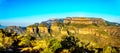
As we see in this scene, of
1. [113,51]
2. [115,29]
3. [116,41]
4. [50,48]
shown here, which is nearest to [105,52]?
[113,51]

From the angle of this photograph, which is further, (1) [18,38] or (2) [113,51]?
(1) [18,38]

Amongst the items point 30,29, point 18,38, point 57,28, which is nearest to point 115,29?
point 57,28

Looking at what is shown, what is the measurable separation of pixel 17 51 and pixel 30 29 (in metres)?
140

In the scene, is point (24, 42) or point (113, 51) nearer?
point (113, 51)

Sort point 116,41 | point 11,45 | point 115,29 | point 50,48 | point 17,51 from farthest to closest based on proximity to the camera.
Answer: point 115,29
point 116,41
point 11,45
point 17,51
point 50,48

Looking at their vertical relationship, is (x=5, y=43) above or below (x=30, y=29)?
above

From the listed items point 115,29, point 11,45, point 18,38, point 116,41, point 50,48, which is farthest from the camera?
point 115,29

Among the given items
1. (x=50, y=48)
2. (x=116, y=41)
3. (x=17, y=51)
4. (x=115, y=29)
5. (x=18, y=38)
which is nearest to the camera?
(x=50, y=48)

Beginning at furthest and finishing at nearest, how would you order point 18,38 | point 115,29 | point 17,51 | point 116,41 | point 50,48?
point 115,29 < point 116,41 < point 18,38 < point 17,51 < point 50,48

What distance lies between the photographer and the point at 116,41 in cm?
14938

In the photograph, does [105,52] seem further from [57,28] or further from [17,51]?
[57,28]

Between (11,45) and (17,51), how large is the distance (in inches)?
183

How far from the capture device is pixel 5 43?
51125mm

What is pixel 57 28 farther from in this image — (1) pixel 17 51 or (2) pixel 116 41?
(1) pixel 17 51
